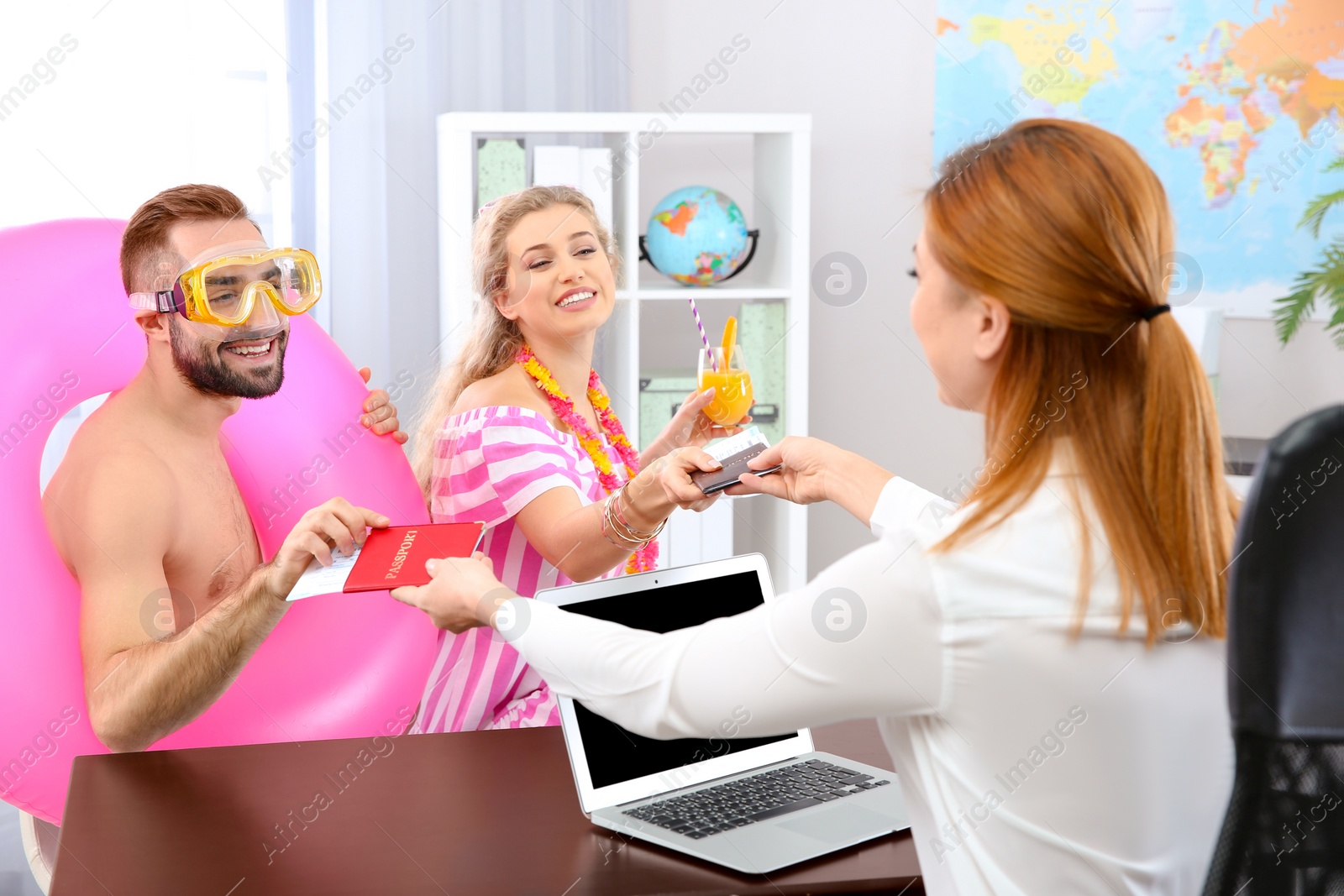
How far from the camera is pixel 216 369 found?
1.59 m

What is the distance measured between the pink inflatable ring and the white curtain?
1260mm

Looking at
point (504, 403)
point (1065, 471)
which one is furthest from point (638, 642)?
point (504, 403)

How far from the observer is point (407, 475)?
176cm

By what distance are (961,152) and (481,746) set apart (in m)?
0.85

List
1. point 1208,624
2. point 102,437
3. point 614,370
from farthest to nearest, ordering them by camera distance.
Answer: point 614,370, point 102,437, point 1208,624

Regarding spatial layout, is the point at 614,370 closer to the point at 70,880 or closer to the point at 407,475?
the point at 407,475

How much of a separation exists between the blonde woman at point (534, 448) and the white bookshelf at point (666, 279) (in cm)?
92

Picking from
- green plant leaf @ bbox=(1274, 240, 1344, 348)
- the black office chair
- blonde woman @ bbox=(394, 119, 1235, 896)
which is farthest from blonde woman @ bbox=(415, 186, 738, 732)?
green plant leaf @ bbox=(1274, 240, 1344, 348)

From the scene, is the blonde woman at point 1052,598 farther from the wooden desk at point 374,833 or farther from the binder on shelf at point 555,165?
the binder on shelf at point 555,165

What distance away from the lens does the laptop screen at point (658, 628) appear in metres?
1.19

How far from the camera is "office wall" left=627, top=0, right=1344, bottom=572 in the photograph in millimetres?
3359

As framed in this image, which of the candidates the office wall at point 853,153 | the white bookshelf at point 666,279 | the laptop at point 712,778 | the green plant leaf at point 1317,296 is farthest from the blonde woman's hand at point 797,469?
the green plant leaf at point 1317,296

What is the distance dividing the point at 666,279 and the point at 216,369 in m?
1.80

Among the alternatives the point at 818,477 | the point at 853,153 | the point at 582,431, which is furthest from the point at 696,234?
the point at 818,477
